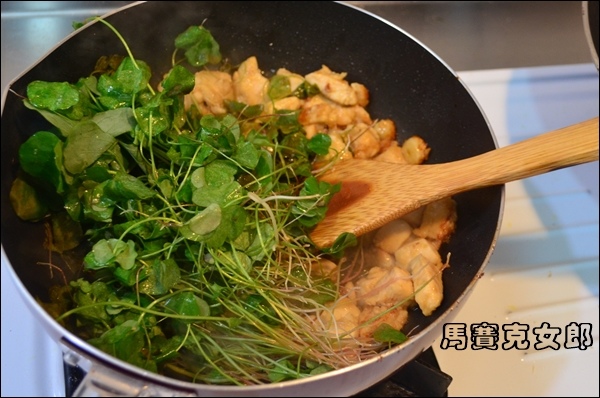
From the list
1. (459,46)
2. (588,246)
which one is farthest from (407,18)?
(588,246)

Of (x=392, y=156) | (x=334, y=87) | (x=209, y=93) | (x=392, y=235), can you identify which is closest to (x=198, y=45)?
(x=209, y=93)

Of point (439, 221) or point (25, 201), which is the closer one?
point (25, 201)

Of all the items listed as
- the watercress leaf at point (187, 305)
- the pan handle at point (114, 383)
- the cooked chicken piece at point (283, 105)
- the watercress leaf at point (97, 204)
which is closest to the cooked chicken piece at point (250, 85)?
the cooked chicken piece at point (283, 105)

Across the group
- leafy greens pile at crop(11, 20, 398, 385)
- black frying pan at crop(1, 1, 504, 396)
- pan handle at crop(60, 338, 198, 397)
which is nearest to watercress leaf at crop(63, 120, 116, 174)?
leafy greens pile at crop(11, 20, 398, 385)

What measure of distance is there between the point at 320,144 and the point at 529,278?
640mm

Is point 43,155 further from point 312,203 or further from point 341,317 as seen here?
point 341,317

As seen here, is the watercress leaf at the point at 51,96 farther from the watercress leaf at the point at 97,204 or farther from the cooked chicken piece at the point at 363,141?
the cooked chicken piece at the point at 363,141

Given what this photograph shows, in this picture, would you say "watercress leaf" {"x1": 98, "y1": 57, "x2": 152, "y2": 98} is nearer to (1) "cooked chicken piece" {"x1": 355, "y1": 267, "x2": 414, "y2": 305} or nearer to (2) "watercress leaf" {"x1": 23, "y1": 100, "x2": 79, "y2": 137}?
(2) "watercress leaf" {"x1": 23, "y1": 100, "x2": 79, "y2": 137}

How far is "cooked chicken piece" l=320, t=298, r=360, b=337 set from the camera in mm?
1154

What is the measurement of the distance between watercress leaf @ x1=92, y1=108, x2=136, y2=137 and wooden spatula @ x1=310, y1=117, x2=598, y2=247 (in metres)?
0.46

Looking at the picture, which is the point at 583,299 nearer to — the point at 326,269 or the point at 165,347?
the point at 326,269

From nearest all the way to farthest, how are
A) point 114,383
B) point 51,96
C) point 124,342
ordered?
point 114,383 < point 124,342 < point 51,96

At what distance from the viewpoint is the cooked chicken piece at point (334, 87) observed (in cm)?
144

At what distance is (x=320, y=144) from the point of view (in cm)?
132
